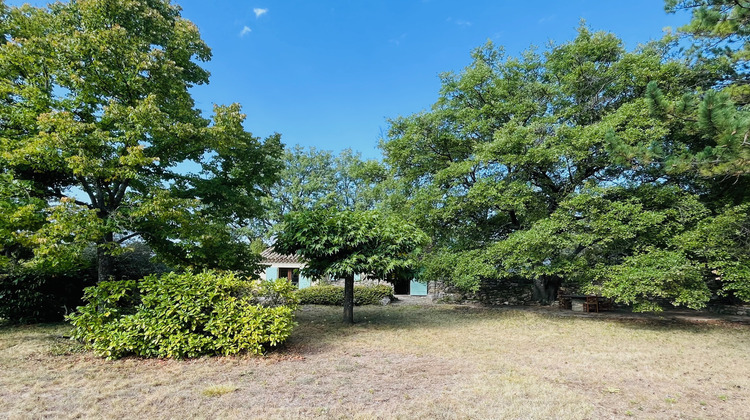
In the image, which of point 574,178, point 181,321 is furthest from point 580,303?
point 181,321

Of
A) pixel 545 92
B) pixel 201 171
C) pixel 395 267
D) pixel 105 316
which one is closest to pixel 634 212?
pixel 545 92

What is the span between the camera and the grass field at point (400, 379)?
3.31 m

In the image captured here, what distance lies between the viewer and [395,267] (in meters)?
8.38

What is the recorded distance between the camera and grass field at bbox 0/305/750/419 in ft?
10.9

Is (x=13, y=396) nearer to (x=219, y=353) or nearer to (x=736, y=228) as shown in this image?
(x=219, y=353)

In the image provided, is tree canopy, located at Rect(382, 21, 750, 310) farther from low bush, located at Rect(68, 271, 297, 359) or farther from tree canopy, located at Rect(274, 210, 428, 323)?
low bush, located at Rect(68, 271, 297, 359)

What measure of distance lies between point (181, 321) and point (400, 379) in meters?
3.50

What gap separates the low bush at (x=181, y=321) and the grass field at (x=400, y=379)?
242mm

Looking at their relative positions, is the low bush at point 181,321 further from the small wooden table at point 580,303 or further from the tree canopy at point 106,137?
the small wooden table at point 580,303

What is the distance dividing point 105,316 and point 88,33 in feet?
16.3

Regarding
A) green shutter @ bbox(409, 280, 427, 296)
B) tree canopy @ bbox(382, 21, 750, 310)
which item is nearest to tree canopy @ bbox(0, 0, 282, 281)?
tree canopy @ bbox(382, 21, 750, 310)

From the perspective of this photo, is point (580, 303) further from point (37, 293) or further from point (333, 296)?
point (37, 293)

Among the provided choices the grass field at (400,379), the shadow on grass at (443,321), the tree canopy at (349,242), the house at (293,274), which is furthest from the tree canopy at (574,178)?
the house at (293,274)

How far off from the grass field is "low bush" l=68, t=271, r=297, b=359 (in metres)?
0.24
